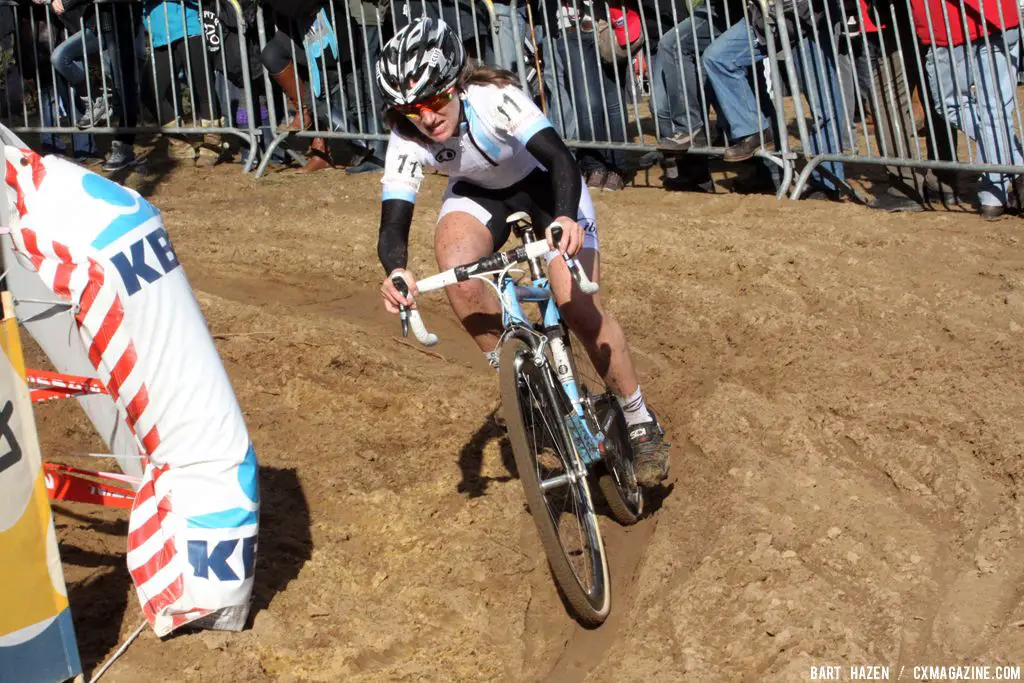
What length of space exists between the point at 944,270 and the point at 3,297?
18.4 feet

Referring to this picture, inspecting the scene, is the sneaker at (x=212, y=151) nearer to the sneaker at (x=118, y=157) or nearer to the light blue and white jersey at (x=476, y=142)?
the sneaker at (x=118, y=157)

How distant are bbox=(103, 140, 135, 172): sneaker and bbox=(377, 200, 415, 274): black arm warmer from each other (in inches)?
275

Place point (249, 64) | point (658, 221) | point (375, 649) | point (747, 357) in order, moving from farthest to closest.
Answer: point (249, 64)
point (658, 221)
point (747, 357)
point (375, 649)

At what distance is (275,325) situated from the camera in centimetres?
729

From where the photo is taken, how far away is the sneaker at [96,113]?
1107 centimetres

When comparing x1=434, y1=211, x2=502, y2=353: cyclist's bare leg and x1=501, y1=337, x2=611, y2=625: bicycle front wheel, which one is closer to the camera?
x1=501, y1=337, x2=611, y2=625: bicycle front wheel

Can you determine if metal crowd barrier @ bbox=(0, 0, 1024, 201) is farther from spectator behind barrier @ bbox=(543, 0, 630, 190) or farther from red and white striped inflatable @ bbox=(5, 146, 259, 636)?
red and white striped inflatable @ bbox=(5, 146, 259, 636)

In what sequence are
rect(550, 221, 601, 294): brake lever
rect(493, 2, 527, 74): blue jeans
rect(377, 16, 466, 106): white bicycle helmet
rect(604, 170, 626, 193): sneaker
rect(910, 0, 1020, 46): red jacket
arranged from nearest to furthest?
rect(550, 221, 601, 294): brake lever, rect(377, 16, 466, 106): white bicycle helmet, rect(910, 0, 1020, 46): red jacket, rect(493, 2, 527, 74): blue jeans, rect(604, 170, 626, 193): sneaker

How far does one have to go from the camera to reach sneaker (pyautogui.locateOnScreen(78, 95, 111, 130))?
11070 mm

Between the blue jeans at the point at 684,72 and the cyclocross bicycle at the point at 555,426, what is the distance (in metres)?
4.56

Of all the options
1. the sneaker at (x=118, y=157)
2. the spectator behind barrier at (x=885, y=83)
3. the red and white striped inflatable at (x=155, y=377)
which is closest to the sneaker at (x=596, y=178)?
the spectator behind barrier at (x=885, y=83)

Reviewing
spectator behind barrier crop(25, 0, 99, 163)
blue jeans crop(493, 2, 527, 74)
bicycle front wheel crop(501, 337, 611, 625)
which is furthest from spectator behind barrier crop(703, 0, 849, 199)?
spectator behind barrier crop(25, 0, 99, 163)

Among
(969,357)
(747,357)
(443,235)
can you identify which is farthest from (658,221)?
(443,235)

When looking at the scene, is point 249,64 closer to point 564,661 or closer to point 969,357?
point 969,357
